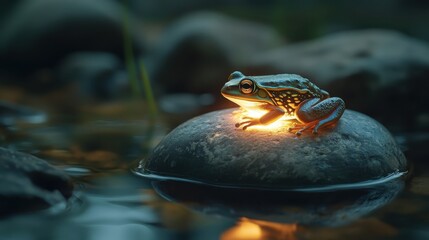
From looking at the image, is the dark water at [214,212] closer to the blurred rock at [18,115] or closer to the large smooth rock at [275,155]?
the large smooth rock at [275,155]

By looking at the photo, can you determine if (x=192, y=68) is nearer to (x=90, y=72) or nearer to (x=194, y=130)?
(x=90, y=72)

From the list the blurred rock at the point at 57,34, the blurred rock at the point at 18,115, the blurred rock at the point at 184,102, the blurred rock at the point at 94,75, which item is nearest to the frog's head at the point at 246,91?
the blurred rock at the point at 18,115

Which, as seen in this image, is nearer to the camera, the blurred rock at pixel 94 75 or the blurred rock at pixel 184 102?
the blurred rock at pixel 184 102

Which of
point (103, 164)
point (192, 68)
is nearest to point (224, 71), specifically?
point (192, 68)

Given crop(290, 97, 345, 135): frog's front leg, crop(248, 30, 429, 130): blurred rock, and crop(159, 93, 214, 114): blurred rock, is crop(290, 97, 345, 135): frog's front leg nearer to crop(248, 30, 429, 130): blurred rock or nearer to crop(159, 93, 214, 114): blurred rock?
crop(248, 30, 429, 130): blurred rock

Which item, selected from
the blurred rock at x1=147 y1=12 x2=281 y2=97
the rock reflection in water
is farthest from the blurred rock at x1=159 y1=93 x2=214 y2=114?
the rock reflection in water

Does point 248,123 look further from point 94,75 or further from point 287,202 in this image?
point 94,75

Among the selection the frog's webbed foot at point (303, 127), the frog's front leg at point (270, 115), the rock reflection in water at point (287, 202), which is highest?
the frog's front leg at point (270, 115)
